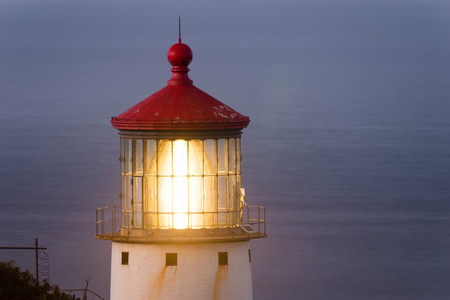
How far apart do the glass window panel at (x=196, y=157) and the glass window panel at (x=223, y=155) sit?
20 centimetres

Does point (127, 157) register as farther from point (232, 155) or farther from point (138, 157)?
point (232, 155)

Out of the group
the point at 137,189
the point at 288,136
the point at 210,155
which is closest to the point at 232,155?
the point at 210,155

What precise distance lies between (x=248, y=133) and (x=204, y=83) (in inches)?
280

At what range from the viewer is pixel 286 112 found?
143 meters

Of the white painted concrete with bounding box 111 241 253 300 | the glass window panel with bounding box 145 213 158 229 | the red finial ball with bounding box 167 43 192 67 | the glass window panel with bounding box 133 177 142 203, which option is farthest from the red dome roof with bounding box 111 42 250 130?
the white painted concrete with bounding box 111 241 253 300

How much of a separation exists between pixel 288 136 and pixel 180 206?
114 metres

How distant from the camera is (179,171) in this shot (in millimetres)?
14938

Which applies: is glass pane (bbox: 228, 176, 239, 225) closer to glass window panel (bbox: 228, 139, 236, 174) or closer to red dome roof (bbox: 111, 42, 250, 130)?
glass window panel (bbox: 228, 139, 236, 174)

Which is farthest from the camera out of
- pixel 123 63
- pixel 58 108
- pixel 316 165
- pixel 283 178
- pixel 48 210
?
pixel 123 63

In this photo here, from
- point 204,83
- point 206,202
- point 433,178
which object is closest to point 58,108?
point 204,83

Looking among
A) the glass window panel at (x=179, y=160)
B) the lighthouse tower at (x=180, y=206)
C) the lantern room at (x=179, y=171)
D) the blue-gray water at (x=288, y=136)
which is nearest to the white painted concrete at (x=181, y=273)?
the lighthouse tower at (x=180, y=206)

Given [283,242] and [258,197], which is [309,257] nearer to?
[283,242]

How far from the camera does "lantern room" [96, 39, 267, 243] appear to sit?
14.8 meters

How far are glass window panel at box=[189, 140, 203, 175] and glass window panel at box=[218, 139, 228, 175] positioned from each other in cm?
20
